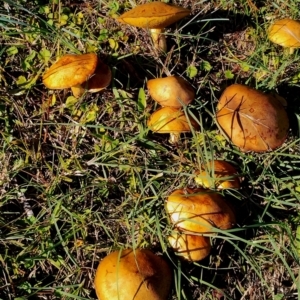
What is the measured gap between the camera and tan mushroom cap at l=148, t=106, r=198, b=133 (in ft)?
10.7

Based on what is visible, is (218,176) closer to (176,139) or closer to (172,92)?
(176,139)

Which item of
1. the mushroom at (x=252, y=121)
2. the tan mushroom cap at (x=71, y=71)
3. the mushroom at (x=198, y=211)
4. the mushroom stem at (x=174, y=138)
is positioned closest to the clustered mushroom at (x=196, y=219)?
the mushroom at (x=198, y=211)

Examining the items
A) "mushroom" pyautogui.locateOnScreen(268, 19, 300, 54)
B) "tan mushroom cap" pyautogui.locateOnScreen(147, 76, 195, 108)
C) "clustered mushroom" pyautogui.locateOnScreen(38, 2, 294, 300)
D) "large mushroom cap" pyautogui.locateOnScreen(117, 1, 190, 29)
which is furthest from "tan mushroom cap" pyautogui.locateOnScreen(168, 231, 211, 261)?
"mushroom" pyautogui.locateOnScreen(268, 19, 300, 54)

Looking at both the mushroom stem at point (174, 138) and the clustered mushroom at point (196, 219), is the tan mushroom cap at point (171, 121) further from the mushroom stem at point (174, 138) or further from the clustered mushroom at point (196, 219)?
the clustered mushroom at point (196, 219)

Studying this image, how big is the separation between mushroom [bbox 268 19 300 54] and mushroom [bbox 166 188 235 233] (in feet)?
4.56

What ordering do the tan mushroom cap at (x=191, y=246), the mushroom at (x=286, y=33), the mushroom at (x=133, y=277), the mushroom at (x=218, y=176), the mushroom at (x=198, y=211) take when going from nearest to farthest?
the mushroom at (x=133, y=277), the mushroom at (x=198, y=211), the tan mushroom cap at (x=191, y=246), the mushroom at (x=218, y=176), the mushroom at (x=286, y=33)

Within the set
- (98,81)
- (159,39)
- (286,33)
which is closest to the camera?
(98,81)

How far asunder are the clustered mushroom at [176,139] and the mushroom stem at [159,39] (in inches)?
7.9

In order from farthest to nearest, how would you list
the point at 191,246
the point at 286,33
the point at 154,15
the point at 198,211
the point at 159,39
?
the point at 159,39, the point at 286,33, the point at 154,15, the point at 191,246, the point at 198,211

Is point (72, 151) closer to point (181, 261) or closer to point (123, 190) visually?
point (123, 190)

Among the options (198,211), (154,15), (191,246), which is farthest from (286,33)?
(191,246)

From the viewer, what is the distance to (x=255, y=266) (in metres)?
3.31

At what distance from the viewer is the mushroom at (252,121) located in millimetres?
3160

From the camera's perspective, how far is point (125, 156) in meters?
3.53
